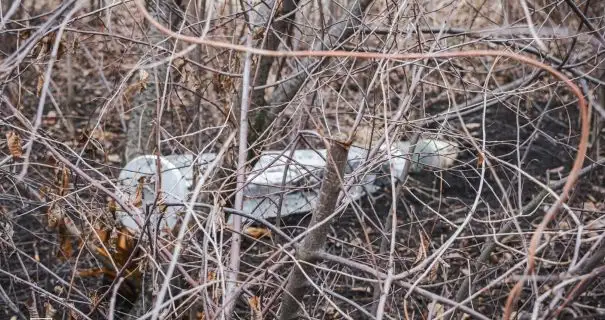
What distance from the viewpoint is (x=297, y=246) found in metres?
2.56

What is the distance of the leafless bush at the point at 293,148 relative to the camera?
2.22 meters

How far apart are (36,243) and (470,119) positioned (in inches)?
157

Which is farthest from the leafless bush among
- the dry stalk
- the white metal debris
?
the white metal debris

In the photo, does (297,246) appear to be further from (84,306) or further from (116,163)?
(116,163)

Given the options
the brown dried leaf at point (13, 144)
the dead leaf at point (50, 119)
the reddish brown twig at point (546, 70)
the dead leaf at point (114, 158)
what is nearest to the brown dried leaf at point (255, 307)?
the reddish brown twig at point (546, 70)

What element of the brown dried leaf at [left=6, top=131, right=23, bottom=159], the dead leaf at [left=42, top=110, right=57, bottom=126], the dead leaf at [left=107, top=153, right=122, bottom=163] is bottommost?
the dead leaf at [left=107, top=153, right=122, bottom=163]

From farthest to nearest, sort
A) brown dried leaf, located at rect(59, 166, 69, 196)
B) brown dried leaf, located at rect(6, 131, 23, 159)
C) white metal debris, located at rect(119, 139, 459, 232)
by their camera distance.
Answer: white metal debris, located at rect(119, 139, 459, 232), brown dried leaf, located at rect(59, 166, 69, 196), brown dried leaf, located at rect(6, 131, 23, 159)

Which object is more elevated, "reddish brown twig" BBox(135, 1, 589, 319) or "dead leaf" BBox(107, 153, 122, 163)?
"reddish brown twig" BBox(135, 1, 589, 319)

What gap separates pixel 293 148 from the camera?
2.75 m

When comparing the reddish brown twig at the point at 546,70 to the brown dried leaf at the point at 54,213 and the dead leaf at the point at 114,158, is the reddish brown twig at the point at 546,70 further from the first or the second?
the dead leaf at the point at 114,158

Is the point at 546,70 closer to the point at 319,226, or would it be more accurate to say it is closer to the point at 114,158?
the point at 319,226

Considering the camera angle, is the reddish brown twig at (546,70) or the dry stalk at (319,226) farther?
the dry stalk at (319,226)

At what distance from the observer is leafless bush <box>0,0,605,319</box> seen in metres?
2.22

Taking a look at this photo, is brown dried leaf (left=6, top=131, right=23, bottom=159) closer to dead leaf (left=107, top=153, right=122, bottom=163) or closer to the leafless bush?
the leafless bush
